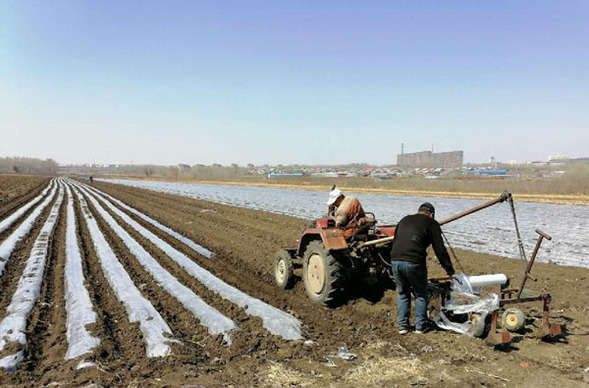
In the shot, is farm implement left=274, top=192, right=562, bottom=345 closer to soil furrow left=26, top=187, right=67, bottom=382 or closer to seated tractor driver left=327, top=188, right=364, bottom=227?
seated tractor driver left=327, top=188, right=364, bottom=227

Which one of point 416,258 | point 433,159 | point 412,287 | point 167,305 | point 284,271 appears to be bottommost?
point 167,305

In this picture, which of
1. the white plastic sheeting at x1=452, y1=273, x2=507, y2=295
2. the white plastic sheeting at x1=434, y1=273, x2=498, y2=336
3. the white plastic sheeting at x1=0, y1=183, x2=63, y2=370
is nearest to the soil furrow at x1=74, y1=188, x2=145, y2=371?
the white plastic sheeting at x1=0, y1=183, x2=63, y2=370

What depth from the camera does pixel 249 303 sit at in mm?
5449

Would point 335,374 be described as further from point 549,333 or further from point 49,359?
point 49,359

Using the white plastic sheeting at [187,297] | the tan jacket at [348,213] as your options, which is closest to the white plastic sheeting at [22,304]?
the white plastic sheeting at [187,297]

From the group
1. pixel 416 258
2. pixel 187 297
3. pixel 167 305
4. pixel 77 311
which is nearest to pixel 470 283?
pixel 416 258

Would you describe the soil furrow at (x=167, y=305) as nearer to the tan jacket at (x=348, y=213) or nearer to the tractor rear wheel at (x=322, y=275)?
the tractor rear wheel at (x=322, y=275)

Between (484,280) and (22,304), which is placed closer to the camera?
(484,280)

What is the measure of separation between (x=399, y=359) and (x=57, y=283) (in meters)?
5.70

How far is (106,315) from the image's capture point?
5086 mm

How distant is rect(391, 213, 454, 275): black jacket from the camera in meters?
4.25

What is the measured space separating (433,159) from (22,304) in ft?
398

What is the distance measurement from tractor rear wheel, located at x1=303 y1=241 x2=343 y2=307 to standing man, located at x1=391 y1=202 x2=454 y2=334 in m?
0.90

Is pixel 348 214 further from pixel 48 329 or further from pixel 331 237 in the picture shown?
pixel 48 329
